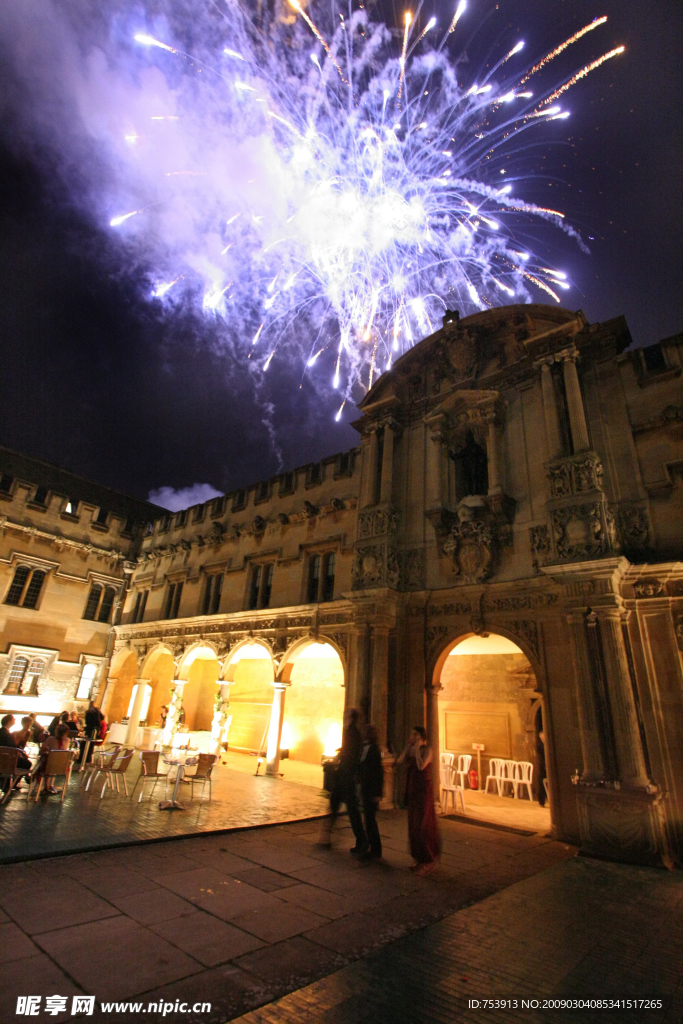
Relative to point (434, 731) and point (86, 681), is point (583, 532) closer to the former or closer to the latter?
point (434, 731)

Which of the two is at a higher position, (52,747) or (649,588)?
(649,588)

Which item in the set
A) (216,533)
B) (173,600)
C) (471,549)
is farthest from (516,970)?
(173,600)

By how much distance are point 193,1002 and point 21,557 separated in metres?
25.5

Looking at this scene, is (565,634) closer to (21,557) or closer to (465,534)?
(465,534)

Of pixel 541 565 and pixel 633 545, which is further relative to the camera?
pixel 541 565

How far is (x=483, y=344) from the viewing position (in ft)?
53.5

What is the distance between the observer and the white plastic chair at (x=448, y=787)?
493 inches

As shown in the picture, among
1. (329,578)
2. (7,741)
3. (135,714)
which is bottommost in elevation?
(7,741)

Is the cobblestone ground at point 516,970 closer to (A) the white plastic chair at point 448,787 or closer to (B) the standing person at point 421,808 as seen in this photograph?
(B) the standing person at point 421,808

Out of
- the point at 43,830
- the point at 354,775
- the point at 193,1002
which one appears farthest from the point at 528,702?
the point at 193,1002

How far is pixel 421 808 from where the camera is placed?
24.9 ft

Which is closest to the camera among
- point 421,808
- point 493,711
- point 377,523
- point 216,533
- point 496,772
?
point 421,808

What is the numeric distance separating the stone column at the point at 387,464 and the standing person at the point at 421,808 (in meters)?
9.17

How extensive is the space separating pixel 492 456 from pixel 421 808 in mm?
9834
